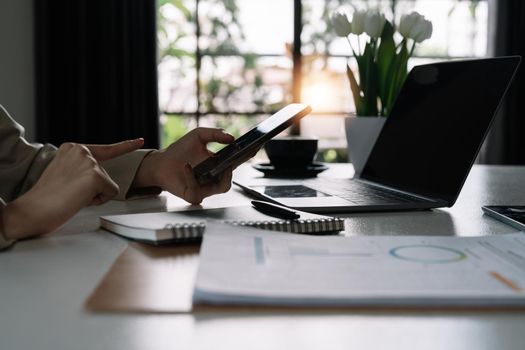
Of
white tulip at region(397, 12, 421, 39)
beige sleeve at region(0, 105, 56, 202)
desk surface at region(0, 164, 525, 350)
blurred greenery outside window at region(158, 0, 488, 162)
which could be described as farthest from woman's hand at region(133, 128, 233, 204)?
blurred greenery outside window at region(158, 0, 488, 162)

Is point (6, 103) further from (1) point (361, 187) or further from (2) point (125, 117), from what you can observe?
(1) point (361, 187)

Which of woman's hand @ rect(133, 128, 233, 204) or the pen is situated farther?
woman's hand @ rect(133, 128, 233, 204)

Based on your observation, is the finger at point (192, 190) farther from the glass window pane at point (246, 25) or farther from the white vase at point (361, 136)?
the glass window pane at point (246, 25)

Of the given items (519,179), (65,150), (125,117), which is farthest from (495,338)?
(125,117)

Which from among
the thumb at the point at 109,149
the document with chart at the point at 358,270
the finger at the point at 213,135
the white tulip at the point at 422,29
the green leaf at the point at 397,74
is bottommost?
the document with chart at the point at 358,270

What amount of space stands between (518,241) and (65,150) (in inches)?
19.4

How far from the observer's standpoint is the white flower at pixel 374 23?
1389 millimetres

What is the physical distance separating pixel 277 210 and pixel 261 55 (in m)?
2.94

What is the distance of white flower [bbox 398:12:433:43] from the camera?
1.37 m

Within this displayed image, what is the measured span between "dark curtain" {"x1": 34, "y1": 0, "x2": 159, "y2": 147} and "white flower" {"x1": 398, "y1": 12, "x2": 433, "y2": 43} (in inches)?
88.3

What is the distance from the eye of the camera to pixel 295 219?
0.71 metres

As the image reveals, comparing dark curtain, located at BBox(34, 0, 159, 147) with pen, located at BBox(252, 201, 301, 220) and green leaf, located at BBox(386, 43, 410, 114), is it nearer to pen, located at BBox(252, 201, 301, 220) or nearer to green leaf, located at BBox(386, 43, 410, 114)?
green leaf, located at BBox(386, 43, 410, 114)

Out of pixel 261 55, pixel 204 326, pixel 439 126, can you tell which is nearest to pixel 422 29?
pixel 439 126

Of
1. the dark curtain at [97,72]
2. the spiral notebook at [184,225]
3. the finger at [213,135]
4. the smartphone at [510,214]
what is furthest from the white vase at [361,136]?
the dark curtain at [97,72]
